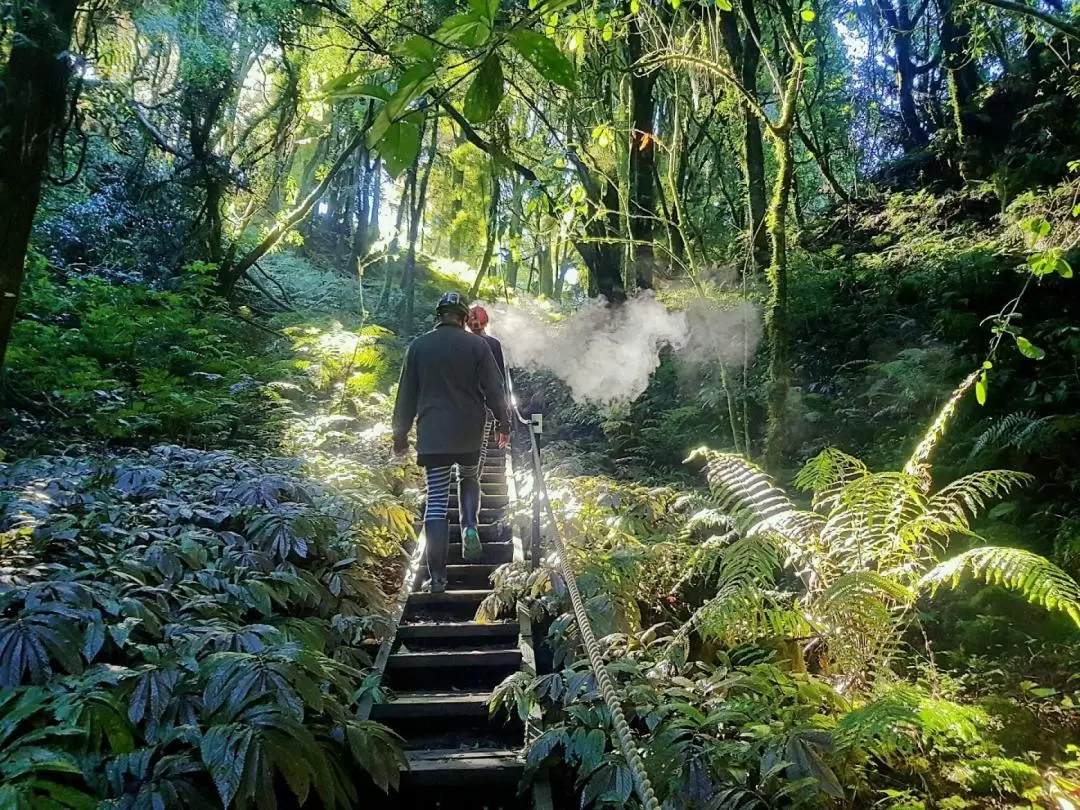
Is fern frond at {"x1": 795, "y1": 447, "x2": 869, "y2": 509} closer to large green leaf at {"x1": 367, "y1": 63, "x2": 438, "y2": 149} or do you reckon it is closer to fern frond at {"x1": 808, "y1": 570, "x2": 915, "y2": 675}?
fern frond at {"x1": 808, "y1": 570, "x2": 915, "y2": 675}

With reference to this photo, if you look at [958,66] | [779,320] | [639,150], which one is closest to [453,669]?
[779,320]

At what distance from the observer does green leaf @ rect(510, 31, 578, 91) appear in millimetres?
912

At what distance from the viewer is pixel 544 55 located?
93 cm

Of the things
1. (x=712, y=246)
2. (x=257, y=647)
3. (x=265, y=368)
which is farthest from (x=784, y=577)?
(x=712, y=246)

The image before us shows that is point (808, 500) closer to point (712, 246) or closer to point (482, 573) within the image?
point (482, 573)

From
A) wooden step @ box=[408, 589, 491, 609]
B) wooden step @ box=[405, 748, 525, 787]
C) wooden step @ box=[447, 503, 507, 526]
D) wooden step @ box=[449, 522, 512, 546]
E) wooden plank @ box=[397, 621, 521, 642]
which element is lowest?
wooden step @ box=[405, 748, 525, 787]

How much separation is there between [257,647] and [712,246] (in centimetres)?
1419

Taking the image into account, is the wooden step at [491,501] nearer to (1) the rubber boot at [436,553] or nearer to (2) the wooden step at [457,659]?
(1) the rubber boot at [436,553]

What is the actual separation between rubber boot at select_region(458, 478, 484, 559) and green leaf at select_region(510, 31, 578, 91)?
459cm

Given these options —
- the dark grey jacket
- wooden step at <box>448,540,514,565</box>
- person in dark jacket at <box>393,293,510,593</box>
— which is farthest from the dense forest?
the dark grey jacket

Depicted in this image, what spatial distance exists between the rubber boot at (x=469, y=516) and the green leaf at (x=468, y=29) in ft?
15.2

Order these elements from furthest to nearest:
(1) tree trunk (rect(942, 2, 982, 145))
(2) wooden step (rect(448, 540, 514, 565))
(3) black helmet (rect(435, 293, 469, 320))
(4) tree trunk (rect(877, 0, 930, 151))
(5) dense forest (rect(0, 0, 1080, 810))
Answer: (4) tree trunk (rect(877, 0, 930, 151)) < (1) tree trunk (rect(942, 2, 982, 145)) < (2) wooden step (rect(448, 540, 514, 565)) < (3) black helmet (rect(435, 293, 469, 320)) < (5) dense forest (rect(0, 0, 1080, 810))

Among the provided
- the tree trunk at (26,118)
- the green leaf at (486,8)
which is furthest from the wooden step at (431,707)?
the tree trunk at (26,118)

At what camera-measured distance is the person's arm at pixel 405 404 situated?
A: 16.8 ft
